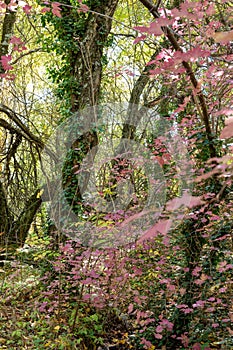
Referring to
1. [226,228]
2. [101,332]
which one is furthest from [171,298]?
[226,228]

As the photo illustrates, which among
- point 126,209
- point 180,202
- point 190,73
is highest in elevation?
point 190,73

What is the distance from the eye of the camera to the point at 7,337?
3.22 metres

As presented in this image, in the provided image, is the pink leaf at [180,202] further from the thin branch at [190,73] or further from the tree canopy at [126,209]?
the thin branch at [190,73]

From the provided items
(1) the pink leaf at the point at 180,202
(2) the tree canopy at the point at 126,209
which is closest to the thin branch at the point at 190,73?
(2) the tree canopy at the point at 126,209

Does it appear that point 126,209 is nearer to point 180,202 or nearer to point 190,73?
point 190,73

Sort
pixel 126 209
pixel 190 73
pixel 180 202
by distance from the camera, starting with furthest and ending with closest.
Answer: pixel 126 209, pixel 190 73, pixel 180 202

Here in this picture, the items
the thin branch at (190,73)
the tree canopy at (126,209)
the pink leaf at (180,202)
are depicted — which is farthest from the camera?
the tree canopy at (126,209)

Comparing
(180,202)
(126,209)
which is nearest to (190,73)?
(180,202)

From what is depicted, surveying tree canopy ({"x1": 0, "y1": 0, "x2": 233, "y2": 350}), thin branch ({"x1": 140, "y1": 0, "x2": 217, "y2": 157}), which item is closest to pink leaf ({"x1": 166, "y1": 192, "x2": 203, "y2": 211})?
tree canopy ({"x1": 0, "y1": 0, "x2": 233, "y2": 350})

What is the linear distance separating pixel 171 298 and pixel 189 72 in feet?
7.06

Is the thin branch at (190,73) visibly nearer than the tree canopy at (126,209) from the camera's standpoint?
Yes

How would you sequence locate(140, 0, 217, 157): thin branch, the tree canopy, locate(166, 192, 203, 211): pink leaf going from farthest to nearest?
the tree canopy < locate(140, 0, 217, 157): thin branch < locate(166, 192, 203, 211): pink leaf

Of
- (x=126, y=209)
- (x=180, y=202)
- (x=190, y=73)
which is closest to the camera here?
(x=180, y=202)

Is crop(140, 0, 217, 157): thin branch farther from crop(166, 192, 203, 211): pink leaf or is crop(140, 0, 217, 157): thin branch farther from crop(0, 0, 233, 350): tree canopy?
crop(166, 192, 203, 211): pink leaf
